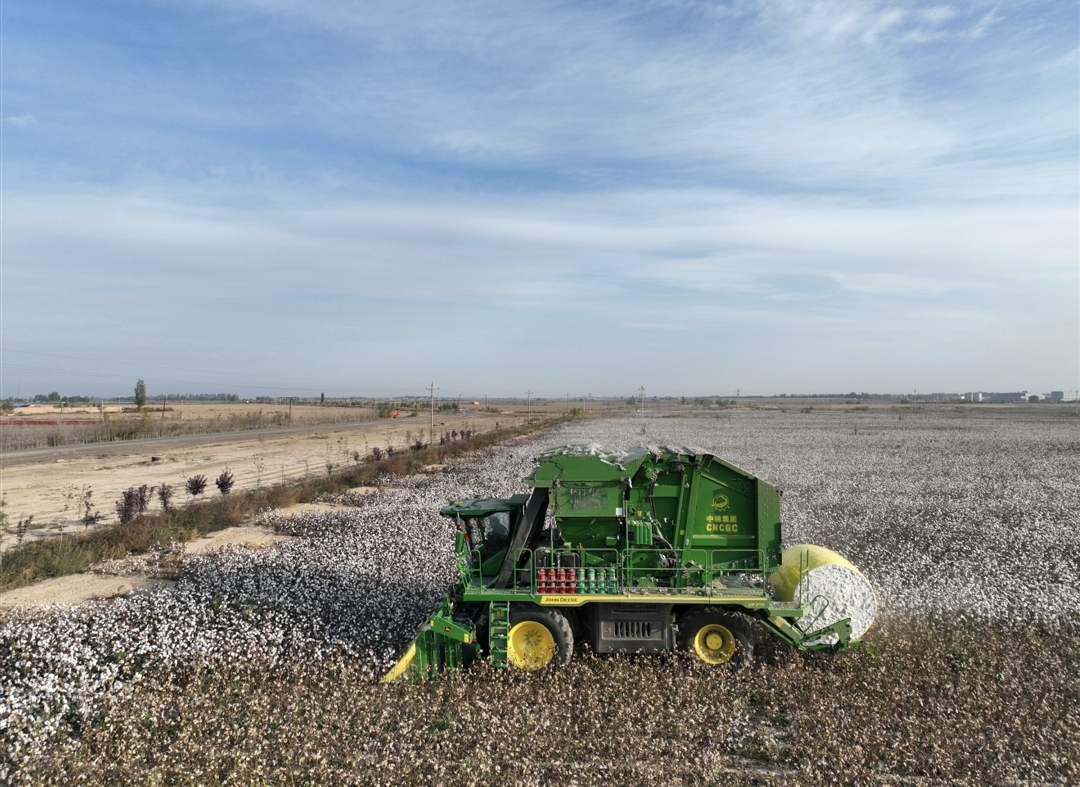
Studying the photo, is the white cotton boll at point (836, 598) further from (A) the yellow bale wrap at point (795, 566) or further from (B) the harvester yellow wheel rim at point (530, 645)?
(B) the harvester yellow wheel rim at point (530, 645)

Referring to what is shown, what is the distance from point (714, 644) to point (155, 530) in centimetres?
1487

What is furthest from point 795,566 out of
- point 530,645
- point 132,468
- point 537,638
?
point 132,468

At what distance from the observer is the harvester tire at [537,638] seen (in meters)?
10.0

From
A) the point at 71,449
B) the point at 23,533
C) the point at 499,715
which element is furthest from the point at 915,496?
the point at 71,449

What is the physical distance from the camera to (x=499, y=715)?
342 inches

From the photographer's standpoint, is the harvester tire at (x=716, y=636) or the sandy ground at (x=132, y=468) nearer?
the harvester tire at (x=716, y=636)

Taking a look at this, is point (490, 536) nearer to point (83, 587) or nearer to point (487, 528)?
point (487, 528)

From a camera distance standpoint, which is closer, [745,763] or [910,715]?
[745,763]

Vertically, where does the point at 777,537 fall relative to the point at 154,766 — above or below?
above

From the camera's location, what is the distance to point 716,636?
10281mm

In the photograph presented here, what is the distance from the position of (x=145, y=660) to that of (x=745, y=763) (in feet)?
26.8

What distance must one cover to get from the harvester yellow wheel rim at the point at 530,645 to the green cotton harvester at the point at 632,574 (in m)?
0.02

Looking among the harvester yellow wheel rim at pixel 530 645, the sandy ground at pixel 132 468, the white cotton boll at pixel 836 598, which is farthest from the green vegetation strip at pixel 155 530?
the white cotton boll at pixel 836 598

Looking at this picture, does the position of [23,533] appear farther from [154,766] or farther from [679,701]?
[679,701]
